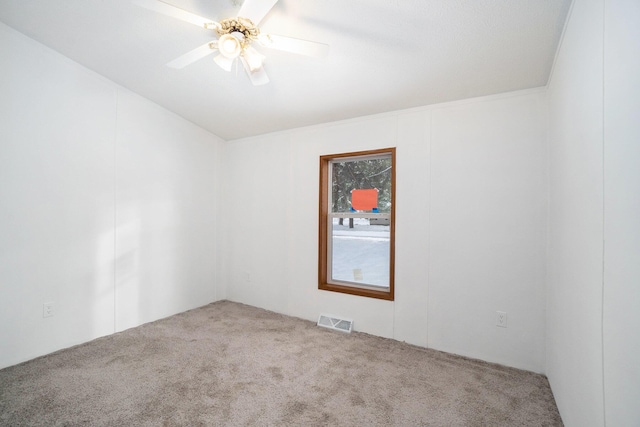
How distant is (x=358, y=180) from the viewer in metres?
3.27

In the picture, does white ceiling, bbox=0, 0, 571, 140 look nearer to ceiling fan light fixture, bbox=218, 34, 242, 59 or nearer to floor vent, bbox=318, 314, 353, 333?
ceiling fan light fixture, bbox=218, 34, 242, 59

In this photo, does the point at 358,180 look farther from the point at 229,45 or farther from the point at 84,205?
the point at 84,205

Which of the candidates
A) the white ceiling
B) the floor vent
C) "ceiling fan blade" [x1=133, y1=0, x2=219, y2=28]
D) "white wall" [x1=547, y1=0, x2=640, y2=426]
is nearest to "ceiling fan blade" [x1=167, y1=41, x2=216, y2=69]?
"ceiling fan blade" [x1=133, y1=0, x2=219, y2=28]

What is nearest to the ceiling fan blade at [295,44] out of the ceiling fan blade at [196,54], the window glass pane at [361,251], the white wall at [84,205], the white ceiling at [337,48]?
the white ceiling at [337,48]

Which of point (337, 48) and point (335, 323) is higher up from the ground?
point (337, 48)

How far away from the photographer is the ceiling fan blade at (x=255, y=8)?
58.8 inches

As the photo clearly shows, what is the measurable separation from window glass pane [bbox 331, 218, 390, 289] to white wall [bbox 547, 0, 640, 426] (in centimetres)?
154

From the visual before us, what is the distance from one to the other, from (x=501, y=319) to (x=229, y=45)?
9.45 ft

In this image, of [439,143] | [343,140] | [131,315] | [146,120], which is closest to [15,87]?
[146,120]

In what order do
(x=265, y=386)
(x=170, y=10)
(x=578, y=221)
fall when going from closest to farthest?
(x=578, y=221)
(x=170, y=10)
(x=265, y=386)

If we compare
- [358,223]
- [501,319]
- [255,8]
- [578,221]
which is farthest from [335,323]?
[255,8]

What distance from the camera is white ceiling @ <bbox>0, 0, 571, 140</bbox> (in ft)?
5.65

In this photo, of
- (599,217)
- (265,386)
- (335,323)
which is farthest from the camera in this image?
(335,323)

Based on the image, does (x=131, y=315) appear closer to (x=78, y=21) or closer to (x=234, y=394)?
(x=234, y=394)
